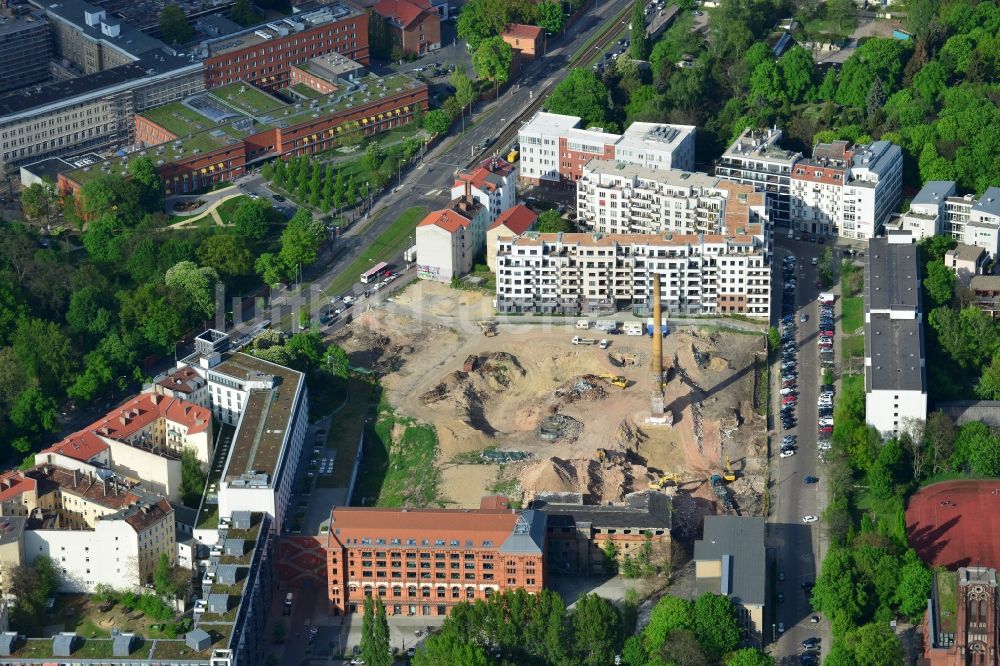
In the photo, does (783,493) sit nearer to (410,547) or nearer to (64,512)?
(410,547)

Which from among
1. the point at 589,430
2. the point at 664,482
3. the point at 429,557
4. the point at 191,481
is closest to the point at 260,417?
the point at 191,481

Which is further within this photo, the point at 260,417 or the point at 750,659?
the point at 260,417

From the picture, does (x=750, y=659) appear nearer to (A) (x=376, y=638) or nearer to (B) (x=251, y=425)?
Result: (A) (x=376, y=638)

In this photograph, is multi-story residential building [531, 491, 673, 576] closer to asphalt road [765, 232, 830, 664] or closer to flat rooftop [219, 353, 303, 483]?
asphalt road [765, 232, 830, 664]

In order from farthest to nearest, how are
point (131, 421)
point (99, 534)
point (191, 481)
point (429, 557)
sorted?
1. point (131, 421)
2. point (191, 481)
3. point (99, 534)
4. point (429, 557)

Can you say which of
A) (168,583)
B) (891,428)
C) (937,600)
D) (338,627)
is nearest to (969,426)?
(891,428)

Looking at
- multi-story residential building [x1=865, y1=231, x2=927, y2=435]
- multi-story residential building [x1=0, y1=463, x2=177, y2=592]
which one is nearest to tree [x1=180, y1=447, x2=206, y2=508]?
multi-story residential building [x1=0, y1=463, x2=177, y2=592]
